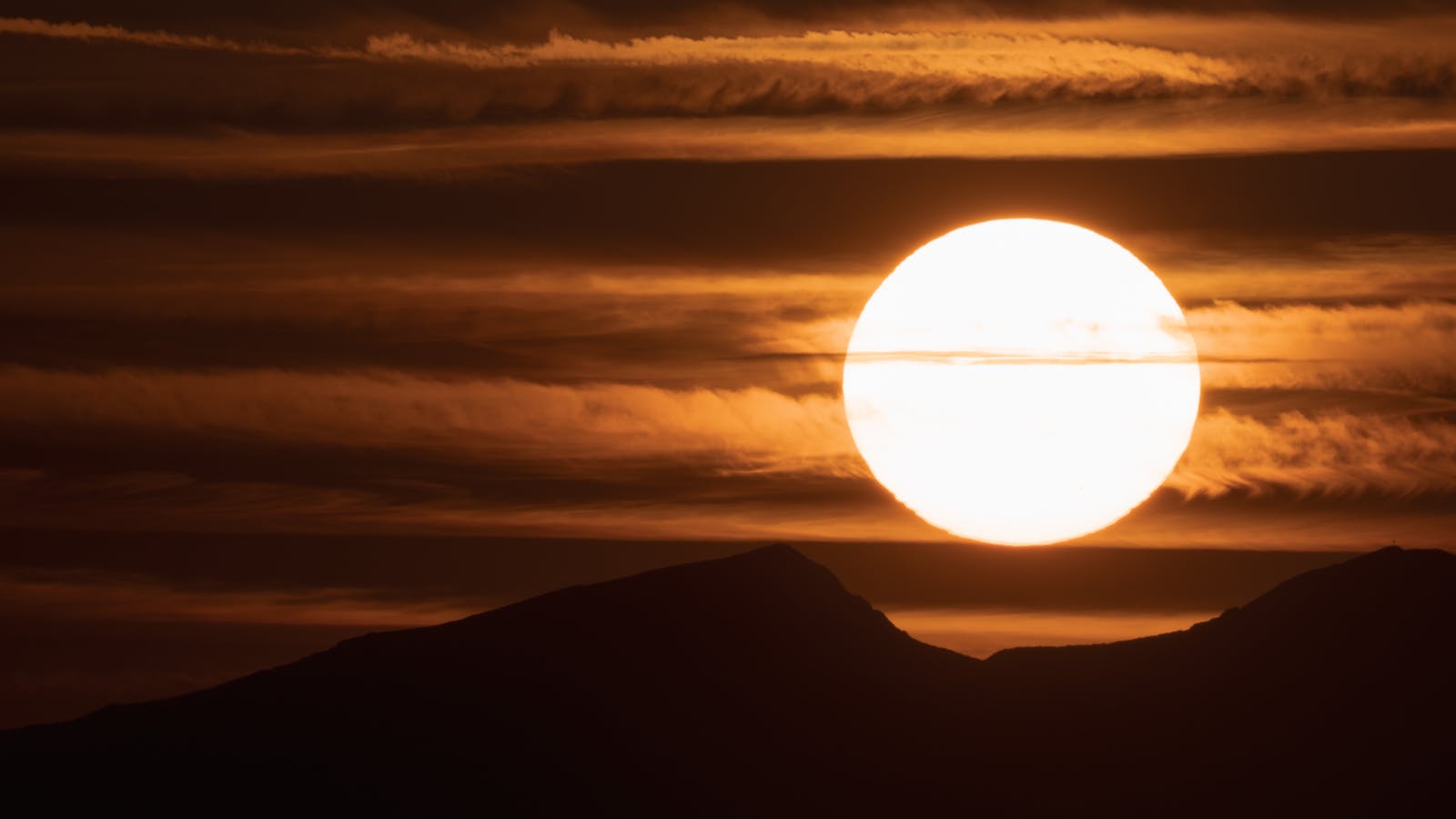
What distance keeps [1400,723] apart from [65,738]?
116m

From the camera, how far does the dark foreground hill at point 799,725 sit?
176625 millimetres

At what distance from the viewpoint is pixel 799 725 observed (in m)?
192

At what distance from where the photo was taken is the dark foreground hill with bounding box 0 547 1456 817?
177m

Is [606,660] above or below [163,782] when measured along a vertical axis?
above

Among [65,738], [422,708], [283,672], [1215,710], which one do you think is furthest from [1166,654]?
[65,738]

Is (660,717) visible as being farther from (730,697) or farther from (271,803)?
(271,803)

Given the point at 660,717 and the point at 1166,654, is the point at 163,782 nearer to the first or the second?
the point at 660,717

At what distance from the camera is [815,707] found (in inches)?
7623

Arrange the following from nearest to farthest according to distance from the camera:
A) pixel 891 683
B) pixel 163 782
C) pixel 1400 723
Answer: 1. pixel 163 782
2. pixel 1400 723
3. pixel 891 683

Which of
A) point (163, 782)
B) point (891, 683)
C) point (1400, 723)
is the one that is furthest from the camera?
point (891, 683)

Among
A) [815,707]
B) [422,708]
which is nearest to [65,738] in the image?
[422,708]

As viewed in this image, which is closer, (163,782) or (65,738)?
(163,782)

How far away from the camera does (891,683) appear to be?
640 feet

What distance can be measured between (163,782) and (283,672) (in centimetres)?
2223
